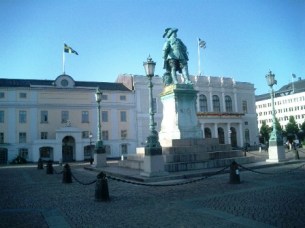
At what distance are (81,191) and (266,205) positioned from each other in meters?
7.06

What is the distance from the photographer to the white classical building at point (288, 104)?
90.4 m

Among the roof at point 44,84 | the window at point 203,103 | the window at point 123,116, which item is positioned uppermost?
the roof at point 44,84

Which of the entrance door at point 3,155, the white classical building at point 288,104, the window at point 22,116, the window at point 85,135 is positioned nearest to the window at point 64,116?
the window at point 85,135

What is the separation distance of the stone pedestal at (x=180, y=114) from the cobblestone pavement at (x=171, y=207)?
6314mm

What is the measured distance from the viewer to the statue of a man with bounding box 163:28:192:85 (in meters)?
18.8

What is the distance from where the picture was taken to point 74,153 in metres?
44.9

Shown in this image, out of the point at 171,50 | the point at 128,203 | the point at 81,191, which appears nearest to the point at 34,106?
the point at 171,50

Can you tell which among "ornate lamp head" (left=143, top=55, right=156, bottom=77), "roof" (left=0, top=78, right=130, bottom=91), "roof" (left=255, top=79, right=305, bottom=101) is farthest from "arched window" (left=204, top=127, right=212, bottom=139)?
"roof" (left=255, top=79, right=305, bottom=101)

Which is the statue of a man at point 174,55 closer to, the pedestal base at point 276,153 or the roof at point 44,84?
the pedestal base at point 276,153

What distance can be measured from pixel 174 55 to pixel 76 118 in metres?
31.6

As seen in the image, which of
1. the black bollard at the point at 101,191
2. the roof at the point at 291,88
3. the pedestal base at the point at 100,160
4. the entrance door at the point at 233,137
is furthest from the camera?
the roof at the point at 291,88

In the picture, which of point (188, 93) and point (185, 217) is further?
point (188, 93)

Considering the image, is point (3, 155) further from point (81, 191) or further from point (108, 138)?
point (81, 191)

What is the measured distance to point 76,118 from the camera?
46.8 m
